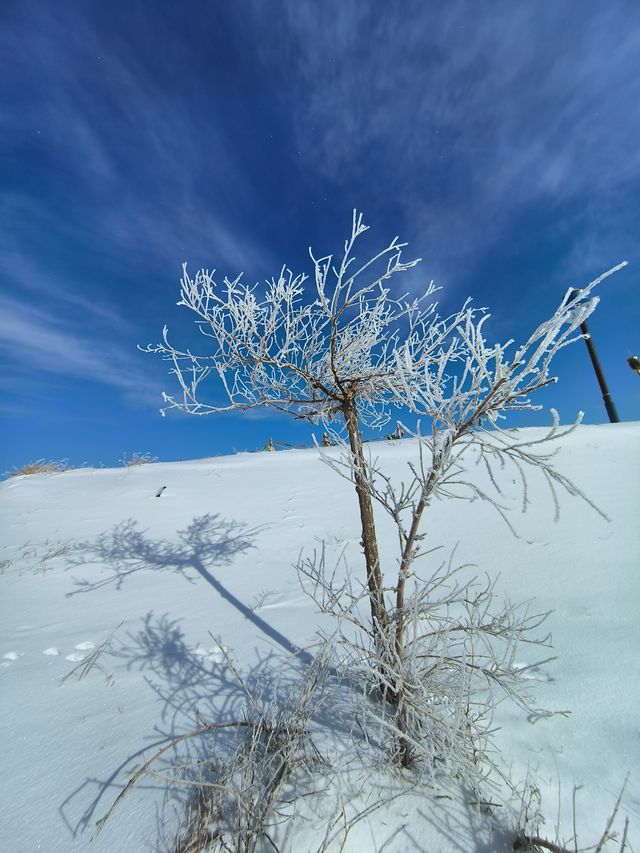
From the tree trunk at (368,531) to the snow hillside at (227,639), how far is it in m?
0.70

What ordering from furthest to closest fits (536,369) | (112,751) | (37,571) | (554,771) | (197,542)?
(197,542) < (37,571) < (112,751) < (554,771) < (536,369)

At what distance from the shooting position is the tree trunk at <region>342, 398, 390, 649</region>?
2170mm

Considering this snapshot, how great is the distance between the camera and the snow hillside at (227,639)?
1.68m

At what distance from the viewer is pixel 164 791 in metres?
1.77

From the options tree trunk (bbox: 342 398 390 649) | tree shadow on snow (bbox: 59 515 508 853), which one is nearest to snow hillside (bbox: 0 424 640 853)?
tree shadow on snow (bbox: 59 515 508 853)

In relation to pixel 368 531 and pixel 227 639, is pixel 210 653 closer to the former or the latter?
pixel 227 639

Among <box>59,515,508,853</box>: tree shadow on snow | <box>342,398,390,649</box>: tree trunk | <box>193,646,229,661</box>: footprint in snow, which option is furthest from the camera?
<box>193,646,229,661</box>: footprint in snow

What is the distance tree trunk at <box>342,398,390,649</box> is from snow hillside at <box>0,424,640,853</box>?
70 cm

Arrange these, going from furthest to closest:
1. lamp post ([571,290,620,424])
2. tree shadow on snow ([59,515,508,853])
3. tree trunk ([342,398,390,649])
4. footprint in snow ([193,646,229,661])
Answer: 1. lamp post ([571,290,620,424])
2. footprint in snow ([193,646,229,661])
3. tree trunk ([342,398,390,649])
4. tree shadow on snow ([59,515,508,853])

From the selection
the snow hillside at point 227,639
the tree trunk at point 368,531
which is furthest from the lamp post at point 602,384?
the tree trunk at point 368,531

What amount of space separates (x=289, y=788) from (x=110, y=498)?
840cm

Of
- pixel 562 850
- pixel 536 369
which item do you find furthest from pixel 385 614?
pixel 536 369

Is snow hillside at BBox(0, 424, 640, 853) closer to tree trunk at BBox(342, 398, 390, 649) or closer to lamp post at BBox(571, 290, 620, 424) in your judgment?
tree trunk at BBox(342, 398, 390, 649)

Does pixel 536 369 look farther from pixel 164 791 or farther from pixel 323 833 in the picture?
pixel 164 791
